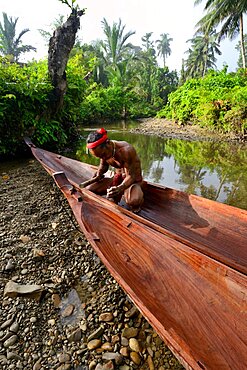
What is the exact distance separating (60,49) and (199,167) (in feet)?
18.0

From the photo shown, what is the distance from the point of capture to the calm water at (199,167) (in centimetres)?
495

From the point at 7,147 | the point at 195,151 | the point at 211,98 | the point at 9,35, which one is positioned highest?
the point at 9,35

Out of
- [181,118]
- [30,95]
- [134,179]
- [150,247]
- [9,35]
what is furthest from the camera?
[9,35]

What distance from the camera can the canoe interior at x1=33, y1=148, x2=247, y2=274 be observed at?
230 centimetres

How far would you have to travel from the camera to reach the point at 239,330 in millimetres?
1494

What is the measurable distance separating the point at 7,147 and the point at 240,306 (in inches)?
262

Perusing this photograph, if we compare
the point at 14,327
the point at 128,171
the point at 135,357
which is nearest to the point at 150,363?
the point at 135,357

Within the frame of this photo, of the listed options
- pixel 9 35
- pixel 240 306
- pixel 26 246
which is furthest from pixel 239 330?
pixel 9 35

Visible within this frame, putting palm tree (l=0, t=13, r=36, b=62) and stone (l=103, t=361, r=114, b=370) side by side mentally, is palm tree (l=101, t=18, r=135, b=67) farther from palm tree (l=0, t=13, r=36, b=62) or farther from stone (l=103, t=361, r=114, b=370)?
stone (l=103, t=361, r=114, b=370)

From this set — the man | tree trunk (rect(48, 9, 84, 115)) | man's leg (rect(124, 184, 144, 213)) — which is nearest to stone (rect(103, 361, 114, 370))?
the man

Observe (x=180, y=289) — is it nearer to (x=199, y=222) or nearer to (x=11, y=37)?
(x=199, y=222)

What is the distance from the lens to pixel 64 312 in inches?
78.0

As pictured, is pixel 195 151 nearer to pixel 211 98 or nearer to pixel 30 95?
pixel 211 98

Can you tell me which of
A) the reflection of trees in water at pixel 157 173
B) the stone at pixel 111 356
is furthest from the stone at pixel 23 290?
the reflection of trees in water at pixel 157 173
